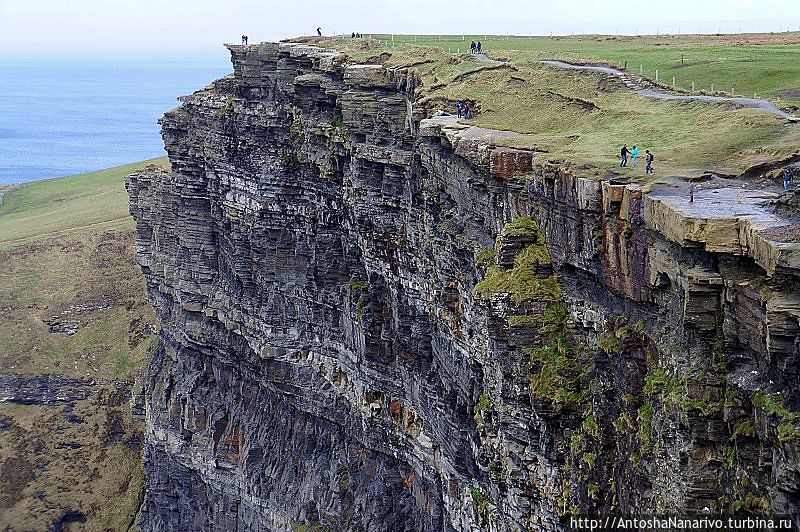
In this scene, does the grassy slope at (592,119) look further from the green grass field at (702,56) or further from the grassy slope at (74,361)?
the grassy slope at (74,361)

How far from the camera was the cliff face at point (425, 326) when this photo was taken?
2150 cm

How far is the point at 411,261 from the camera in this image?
42.8 meters

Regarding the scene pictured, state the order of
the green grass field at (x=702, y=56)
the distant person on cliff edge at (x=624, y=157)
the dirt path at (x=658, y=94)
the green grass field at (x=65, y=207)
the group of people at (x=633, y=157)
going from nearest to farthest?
1. the group of people at (x=633, y=157)
2. the distant person on cliff edge at (x=624, y=157)
3. the dirt path at (x=658, y=94)
4. the green grass field at (x=702, y=56)
5. the green grass field at (x=65, y=207)

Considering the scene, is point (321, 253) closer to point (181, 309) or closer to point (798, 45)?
point (181, 309)

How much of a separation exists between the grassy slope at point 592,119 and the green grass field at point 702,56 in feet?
14.0

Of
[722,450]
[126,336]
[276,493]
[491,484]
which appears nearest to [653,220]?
[722,450]

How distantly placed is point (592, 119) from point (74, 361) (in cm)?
6272

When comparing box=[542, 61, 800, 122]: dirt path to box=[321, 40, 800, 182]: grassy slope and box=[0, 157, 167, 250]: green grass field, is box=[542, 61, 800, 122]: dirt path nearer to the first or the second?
box=[321, 40, 800, 182]: grassy slope

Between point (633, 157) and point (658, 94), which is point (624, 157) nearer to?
point (633, 157)

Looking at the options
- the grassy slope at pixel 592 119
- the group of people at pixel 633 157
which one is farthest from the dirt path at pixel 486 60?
the group of people at pixel 633 157

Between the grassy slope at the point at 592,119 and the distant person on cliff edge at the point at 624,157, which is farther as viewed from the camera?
the grassy slope at the point at 592,119

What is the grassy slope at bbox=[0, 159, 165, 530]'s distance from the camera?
Answer: 249 ft

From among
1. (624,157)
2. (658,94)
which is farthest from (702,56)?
(624,157)

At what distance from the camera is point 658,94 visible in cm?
4006
